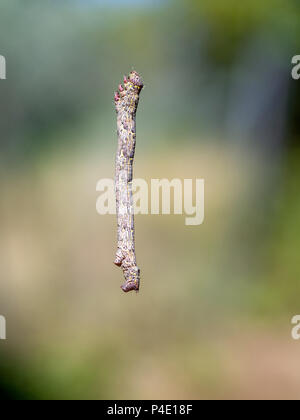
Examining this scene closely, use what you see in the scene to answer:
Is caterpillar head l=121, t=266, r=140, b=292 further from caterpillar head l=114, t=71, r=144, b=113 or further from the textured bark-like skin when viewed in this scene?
caterpillar head l=114, t=71, r=144, b=113

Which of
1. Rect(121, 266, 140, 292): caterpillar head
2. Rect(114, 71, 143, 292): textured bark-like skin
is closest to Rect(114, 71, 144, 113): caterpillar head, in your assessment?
Rect(114, 71, 143, 292): textured bark-like skin

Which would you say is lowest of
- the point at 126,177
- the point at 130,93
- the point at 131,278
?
the point at 131,278

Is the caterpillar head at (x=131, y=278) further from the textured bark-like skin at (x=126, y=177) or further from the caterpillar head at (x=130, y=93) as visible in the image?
the caterpillar head at (x=130, y=93)

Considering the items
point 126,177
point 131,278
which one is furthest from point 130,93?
point 131,278

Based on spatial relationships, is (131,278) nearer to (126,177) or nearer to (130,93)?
(126,177)

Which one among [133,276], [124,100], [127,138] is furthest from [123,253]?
[124,100]

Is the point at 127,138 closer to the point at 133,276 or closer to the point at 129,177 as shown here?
the point at 129,177

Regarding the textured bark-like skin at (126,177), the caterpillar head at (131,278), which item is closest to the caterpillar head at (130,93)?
the textured bark-like skin at (126,177)

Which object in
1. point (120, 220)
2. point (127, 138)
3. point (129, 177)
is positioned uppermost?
point (127, 138)
